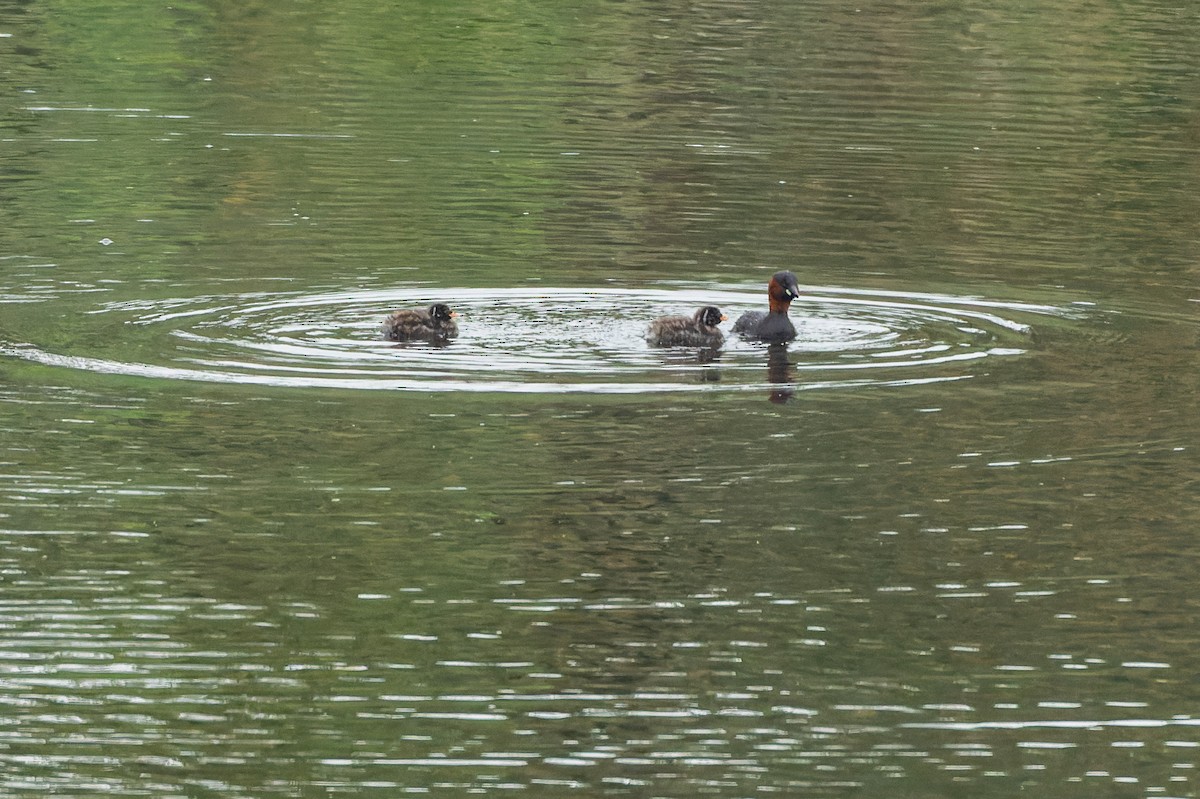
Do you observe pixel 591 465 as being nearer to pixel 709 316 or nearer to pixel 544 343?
pixel 544 343

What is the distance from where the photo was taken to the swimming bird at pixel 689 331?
45.0 feet

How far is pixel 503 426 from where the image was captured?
11.6 metres

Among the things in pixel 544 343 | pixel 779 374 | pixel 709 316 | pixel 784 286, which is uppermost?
pixel 784 286

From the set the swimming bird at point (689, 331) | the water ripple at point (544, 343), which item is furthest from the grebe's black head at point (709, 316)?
the water ripple at point (544, 343)

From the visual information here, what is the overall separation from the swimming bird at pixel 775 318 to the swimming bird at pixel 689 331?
220 mm

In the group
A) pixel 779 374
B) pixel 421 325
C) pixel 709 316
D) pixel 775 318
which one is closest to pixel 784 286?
A: pixel 775 318

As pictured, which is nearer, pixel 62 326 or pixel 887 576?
pixel 887 576

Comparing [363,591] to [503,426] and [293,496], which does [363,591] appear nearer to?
[293,496]

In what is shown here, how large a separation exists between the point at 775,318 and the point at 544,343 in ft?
4.98

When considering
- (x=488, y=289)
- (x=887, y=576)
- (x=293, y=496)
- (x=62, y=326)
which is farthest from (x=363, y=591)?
(x=488, y=289)

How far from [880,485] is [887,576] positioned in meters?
1.35

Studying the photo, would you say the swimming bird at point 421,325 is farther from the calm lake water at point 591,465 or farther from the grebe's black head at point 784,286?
the grebe's black head at point 784,286

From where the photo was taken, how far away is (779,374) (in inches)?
520

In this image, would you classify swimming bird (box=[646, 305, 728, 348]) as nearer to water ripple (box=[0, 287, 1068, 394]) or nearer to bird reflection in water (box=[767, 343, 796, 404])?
water ripple (box=[0, 287, 1068, 394])
